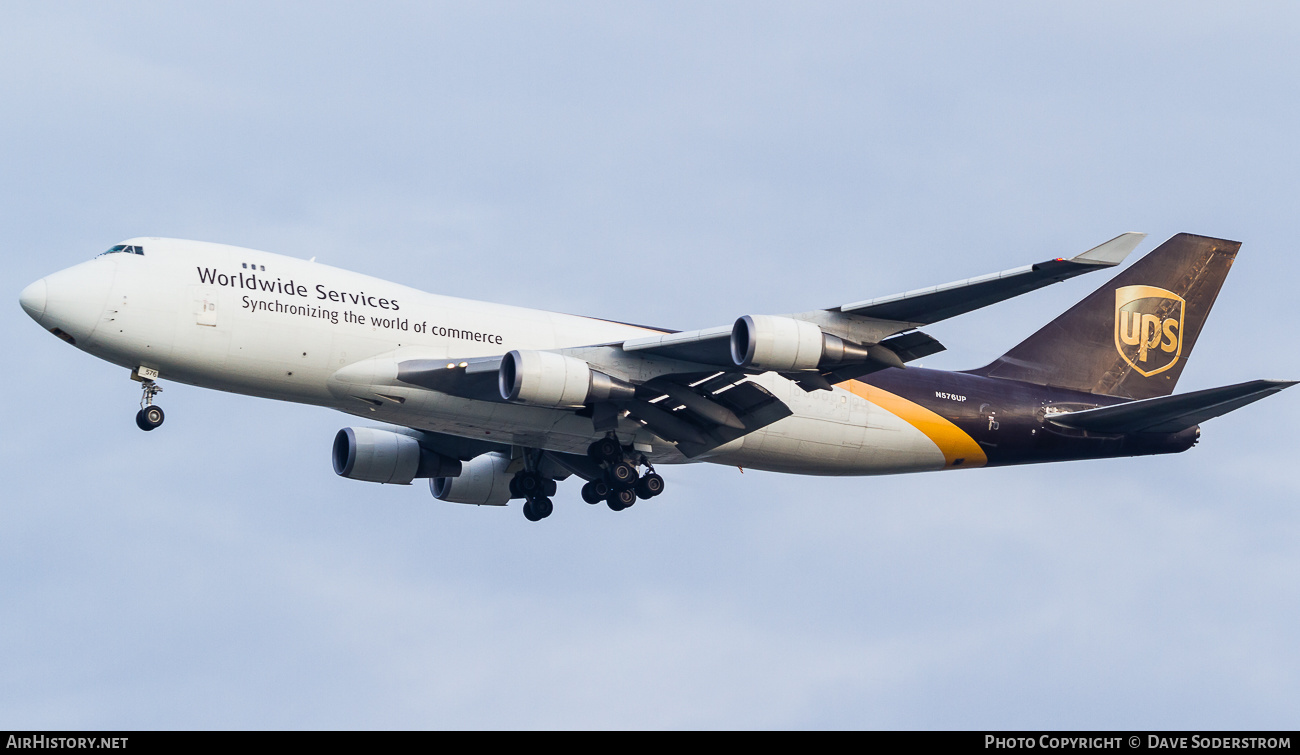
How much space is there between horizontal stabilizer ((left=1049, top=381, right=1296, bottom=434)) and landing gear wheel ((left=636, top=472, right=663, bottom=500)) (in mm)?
11109

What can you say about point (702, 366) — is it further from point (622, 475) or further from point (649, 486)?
point (649, 486)

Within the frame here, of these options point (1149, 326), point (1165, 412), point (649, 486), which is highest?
point (1149, 326)

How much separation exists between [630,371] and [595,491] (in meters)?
4.31

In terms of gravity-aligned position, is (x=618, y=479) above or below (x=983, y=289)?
below

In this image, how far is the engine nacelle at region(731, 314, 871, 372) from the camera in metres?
30.0

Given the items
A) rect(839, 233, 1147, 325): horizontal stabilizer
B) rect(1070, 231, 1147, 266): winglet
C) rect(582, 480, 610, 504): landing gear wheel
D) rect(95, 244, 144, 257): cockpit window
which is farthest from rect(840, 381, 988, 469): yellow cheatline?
rect(95, 244, 144, 257): cockpit window

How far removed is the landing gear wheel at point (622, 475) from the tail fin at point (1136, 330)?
11.3m

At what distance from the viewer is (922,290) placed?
1173 inches

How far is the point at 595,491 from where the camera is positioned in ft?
117

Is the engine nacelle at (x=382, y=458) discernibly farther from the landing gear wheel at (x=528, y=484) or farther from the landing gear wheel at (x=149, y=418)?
the landing gear wheel at (x=149, y=418)

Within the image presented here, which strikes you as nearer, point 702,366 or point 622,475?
point 702,366

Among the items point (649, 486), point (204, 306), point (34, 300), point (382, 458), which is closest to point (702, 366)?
point (649, 486)
